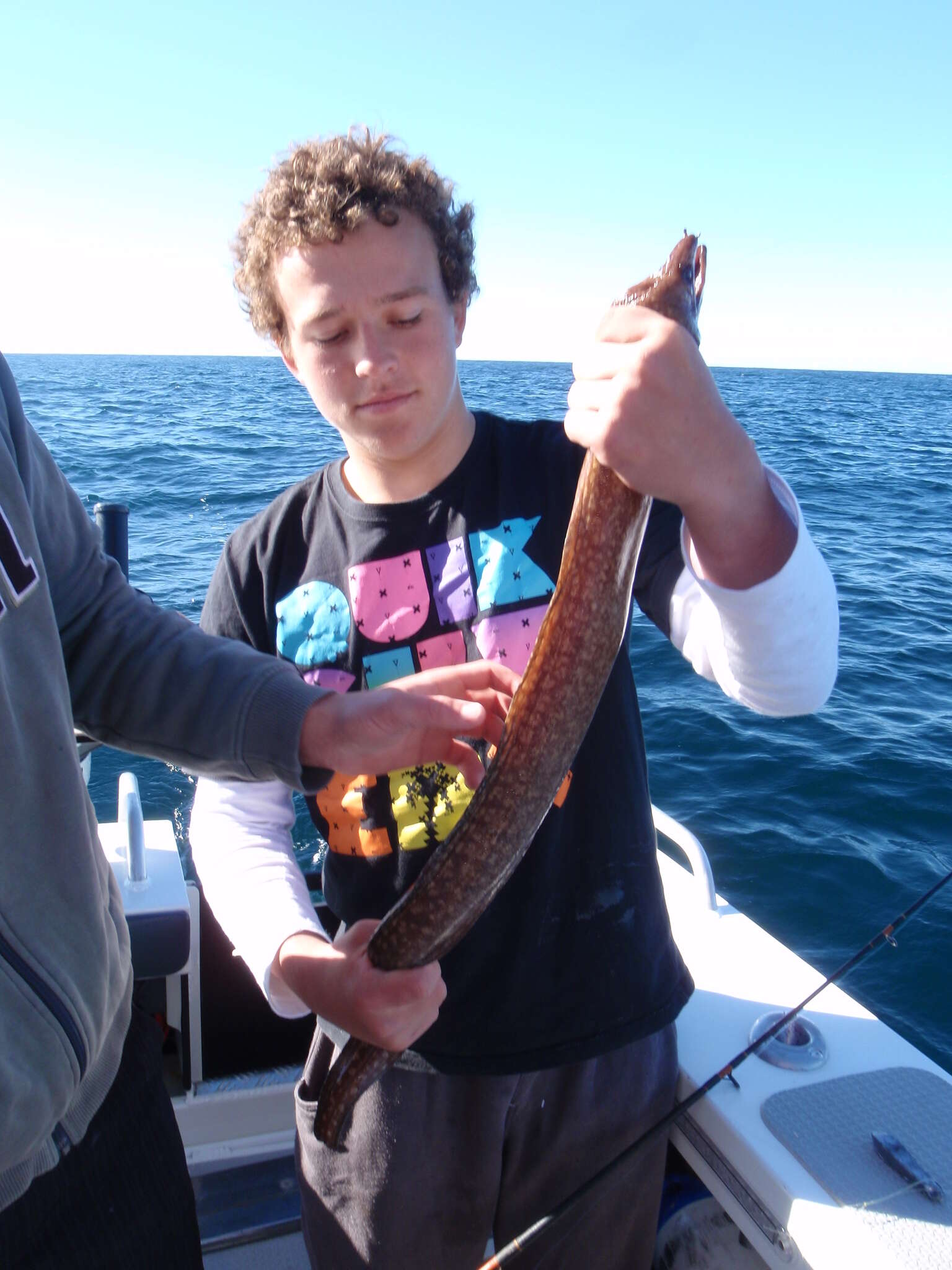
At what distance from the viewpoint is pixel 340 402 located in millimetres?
2133

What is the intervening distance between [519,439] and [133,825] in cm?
185

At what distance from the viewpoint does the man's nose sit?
2.04 metres

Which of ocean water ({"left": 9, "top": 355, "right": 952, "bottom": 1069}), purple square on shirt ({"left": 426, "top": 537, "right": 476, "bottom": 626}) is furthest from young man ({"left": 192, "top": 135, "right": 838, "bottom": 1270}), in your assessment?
ocean water ({"left": 9, "top": 355, "right": 952, "bottom": 1069})

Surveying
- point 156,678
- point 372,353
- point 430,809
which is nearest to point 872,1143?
point 430,809

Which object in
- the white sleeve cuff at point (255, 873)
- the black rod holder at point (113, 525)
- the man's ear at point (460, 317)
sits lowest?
the white sleeve cuff at point (255, 873)

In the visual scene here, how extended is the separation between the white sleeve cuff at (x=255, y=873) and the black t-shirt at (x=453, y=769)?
0.44 ft

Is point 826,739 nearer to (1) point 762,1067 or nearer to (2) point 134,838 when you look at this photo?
(1) point 762,1067

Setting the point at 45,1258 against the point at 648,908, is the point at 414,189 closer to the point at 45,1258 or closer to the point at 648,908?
the point at 648,908

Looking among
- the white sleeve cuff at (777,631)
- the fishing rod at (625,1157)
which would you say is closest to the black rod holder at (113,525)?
the white sleeve cuff at (777,631)

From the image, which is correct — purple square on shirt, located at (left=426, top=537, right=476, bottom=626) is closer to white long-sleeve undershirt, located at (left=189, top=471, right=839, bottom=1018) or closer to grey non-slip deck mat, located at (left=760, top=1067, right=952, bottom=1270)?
white long-sleeve undershirt, located at (left=189, top=471, right=839, bottom=1018)

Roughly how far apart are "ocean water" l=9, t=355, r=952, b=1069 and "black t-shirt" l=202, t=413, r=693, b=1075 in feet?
2.27

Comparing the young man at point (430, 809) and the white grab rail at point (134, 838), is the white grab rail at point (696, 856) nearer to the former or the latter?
the young man at point (430, 809)

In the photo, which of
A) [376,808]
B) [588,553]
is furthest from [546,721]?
[376,808]

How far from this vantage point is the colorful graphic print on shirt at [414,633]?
2193 mm
